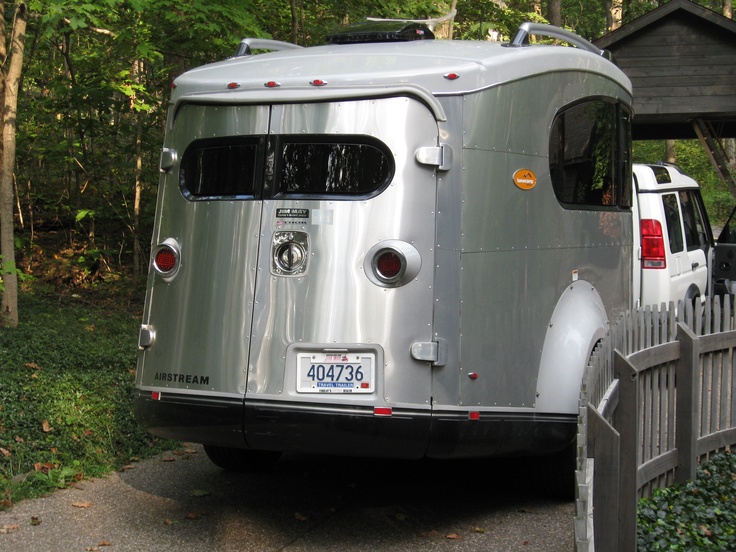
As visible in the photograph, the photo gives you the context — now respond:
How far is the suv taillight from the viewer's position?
10383mm

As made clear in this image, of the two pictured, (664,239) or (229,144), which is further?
(664,239)

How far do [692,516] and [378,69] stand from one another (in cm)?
317

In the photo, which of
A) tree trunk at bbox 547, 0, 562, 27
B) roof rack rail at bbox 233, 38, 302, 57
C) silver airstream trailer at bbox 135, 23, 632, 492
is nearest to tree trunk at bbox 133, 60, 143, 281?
roof rack rail at bbox 233, 38, 302, 57

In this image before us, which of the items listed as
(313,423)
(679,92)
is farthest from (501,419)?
(679,92)

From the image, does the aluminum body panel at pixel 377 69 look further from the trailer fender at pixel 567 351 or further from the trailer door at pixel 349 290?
the trailer fender at pixel 567 351

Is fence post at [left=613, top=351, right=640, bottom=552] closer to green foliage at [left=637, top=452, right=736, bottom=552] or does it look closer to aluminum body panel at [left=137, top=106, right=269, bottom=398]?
green foliage at [left=637, top=452, right=736, bottom=552]

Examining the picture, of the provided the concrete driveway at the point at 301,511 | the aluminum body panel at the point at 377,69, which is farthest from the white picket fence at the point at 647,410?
Answer: the aluminum body panel at the point at 377,69

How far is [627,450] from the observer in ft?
15.8

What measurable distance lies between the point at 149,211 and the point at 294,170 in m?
9.68

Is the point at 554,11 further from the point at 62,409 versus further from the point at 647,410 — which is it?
the point at 647,410

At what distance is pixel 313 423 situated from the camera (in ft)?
16.6

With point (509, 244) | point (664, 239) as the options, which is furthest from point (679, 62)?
point (509, 244)

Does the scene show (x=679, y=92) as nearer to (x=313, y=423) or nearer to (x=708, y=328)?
(x=708, y=328)

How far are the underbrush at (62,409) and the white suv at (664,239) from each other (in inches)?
215
